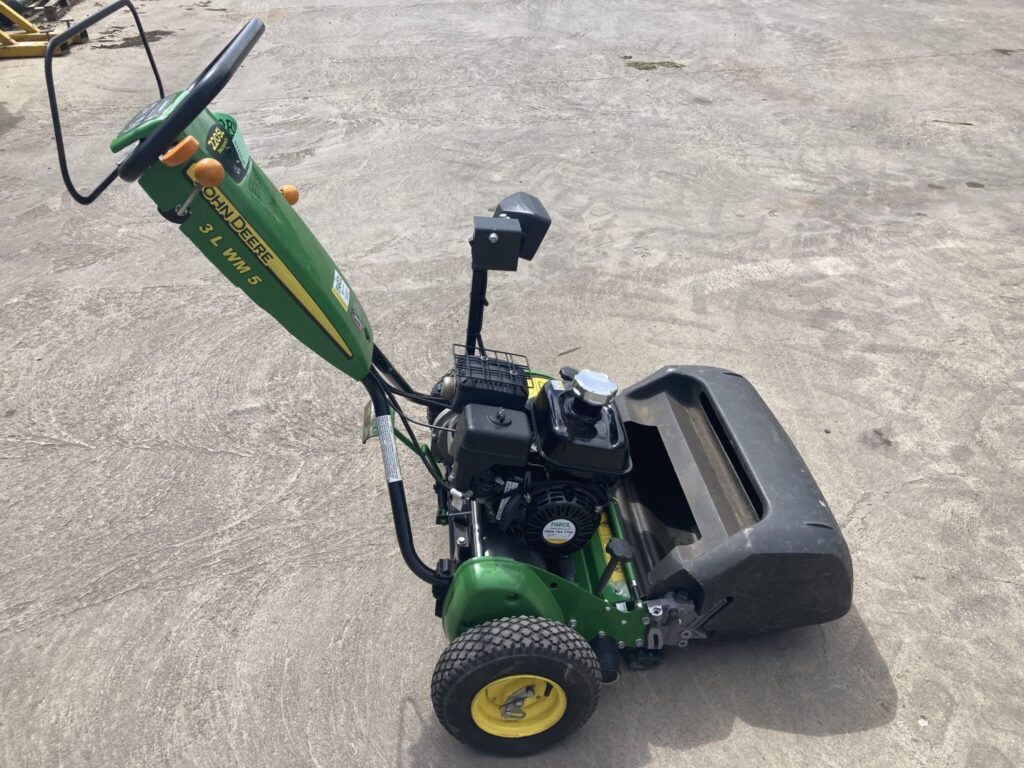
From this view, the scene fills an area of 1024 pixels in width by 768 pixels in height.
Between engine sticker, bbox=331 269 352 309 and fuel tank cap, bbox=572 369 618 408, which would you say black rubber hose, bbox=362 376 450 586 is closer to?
engine sticker, bbox=331 269 352 309

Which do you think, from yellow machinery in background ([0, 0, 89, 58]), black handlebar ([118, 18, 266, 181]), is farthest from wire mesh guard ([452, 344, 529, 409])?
yellow machinery in background ([0, 0, 89, 58])

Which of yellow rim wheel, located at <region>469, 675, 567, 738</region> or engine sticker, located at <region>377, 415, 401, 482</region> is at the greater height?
engine sticker, located at <region>377, 415, 401, 482</region>

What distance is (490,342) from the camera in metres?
5.31

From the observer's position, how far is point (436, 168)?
291 inches

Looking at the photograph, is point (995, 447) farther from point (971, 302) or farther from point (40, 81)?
point (40, 81)

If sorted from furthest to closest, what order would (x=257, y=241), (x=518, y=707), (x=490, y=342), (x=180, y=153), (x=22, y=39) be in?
1. (x=22, y=39)
2. (x=490, y=342)
3. (x=518, y=707)
4. (x=257, y=241)
5. (x=180, y=153)

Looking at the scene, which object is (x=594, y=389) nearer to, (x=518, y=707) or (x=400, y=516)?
(x=400, y=516)

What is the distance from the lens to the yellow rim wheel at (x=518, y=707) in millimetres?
2801

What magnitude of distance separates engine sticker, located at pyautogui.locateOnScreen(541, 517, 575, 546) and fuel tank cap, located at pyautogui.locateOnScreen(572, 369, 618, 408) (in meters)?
0.50

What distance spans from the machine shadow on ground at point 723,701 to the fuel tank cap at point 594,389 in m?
1.26

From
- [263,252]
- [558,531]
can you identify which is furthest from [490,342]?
[263,252]

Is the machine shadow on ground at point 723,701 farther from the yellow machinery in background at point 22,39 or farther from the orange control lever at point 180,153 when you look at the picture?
the yellow machinery in background at point 22,39

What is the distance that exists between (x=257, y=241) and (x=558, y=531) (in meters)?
1.54

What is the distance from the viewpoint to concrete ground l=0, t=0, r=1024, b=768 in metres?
3.17
